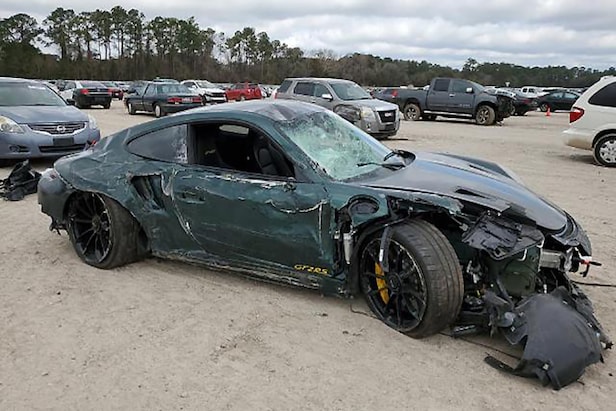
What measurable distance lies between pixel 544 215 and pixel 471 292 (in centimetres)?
78

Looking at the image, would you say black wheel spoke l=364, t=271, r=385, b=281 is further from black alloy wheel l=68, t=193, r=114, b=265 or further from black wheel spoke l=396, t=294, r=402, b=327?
black alloy wheel l=68, t=193, r=114, b=265

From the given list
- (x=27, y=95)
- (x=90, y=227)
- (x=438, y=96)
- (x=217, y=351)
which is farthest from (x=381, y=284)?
(x=438, y=96)

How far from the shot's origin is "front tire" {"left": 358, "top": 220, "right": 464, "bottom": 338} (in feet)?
11.8

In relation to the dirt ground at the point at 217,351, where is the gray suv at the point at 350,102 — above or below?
above

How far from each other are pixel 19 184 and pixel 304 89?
34.2ft

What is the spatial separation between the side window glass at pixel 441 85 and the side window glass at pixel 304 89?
26.0 ft

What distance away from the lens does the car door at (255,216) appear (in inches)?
159

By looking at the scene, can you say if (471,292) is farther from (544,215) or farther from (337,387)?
(337,387)

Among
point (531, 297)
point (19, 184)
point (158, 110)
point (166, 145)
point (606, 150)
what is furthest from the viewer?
point (158, 110)

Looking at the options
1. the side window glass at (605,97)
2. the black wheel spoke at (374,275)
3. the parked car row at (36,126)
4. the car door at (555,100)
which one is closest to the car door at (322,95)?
the side window glass at (605,97)

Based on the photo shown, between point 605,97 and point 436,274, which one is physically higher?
point 605,97

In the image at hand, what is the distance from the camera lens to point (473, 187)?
407 centimetres

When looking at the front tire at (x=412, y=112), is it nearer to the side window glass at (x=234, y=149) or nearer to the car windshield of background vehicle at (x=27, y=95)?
the car windshield of background vehicle at (x=27, y=95)

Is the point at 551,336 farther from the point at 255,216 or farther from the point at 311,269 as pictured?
the point at 255,216
